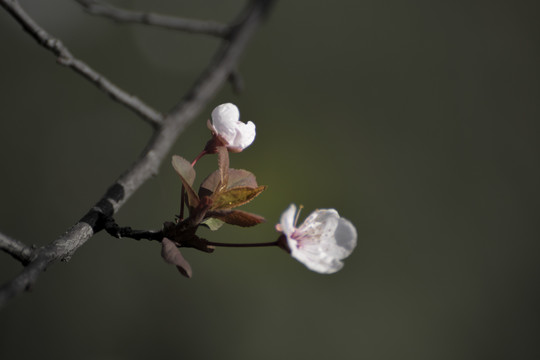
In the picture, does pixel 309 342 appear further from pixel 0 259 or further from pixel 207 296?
pixel 0 259

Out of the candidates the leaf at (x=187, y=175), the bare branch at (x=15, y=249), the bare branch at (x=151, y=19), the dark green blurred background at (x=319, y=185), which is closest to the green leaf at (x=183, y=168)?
the leaf at (x=187, y=175)

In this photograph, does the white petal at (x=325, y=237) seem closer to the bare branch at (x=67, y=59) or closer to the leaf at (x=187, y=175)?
the leaf at (x=187, y=175)

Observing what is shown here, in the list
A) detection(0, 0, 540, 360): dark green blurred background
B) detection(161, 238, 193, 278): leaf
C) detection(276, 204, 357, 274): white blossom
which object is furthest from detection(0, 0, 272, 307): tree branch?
detection(0, 0, 540, 360): dark green blurred background

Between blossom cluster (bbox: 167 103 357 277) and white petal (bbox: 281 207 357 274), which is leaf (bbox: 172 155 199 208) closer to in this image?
blossom cluster (bbox: 167 103 357 277)

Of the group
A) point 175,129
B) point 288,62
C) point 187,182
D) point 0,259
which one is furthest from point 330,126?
point 187,182

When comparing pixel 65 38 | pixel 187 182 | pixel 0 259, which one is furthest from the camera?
pixel 65 38

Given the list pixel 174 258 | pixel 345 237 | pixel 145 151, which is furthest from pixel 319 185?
pixel 174 258
